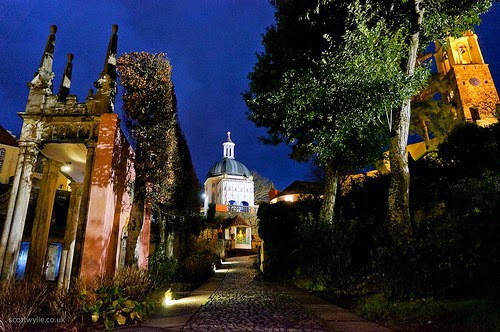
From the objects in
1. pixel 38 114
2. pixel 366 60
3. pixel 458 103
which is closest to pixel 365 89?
pixel 366 60

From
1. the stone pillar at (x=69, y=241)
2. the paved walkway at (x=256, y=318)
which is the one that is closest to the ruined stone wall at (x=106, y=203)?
the paved walkway at (x=256, y=318)

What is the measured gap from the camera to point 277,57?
1370 cm

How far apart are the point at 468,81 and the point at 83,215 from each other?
49.5 metres

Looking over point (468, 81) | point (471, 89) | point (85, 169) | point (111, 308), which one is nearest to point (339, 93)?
point (85, 169)

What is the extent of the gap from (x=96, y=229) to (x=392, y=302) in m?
8.52

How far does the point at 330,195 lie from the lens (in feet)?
46.4

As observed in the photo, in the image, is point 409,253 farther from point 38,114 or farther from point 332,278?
point 38,114

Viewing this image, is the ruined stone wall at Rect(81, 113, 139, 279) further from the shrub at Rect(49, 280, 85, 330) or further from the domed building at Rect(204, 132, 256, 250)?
the domed building at Rect(204, 132, 256, 250)

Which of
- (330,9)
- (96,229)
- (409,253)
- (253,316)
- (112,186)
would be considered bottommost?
(253,316)

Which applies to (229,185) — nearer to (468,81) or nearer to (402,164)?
(468,81)

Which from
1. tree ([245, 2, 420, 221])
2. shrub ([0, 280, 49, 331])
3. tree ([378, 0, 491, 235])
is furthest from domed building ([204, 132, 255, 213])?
shrub ([0, 280, 49, 331])

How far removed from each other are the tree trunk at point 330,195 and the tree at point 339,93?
0.04 metres

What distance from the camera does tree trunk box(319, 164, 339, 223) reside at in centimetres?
1367

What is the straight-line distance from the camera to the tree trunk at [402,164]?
8.84 metres
